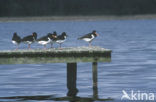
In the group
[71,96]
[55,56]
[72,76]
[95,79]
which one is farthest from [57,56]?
[95,79]

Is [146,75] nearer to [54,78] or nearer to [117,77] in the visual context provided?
[117,77]

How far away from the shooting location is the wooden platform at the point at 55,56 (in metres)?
30.3

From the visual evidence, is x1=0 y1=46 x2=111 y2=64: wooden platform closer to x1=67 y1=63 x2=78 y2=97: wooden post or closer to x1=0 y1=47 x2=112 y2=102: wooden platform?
x1=0 y1=47 x2=112 y2=102: wooden platform

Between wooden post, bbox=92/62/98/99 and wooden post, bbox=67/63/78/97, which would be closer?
wooden post, bbox=92/62/98/99

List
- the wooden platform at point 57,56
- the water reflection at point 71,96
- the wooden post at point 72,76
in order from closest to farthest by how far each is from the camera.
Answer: the water reflection at point 71,96 → the wooden platform at point 57,56 → the wooden post at point 72,76

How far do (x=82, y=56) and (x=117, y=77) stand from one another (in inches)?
369

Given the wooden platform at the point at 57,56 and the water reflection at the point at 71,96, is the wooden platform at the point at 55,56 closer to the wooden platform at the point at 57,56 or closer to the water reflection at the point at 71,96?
the wooden platform at the point at 57,56

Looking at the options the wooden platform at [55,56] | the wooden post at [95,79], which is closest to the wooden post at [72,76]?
the wooden post at [95,79]

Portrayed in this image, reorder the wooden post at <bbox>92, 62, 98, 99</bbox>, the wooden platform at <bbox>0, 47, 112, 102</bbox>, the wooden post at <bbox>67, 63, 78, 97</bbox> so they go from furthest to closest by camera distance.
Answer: the wooden post at <bbox>67, 63, 78, 97</bbox> < the wooden post at <bbox>92, 62, 98, 99</bbox> < the wooden platform at <bbox>0, 47, 112, 102</bbox>

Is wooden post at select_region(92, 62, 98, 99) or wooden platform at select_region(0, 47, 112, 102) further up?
wooden platform at select_region(0, 47, 112, 102)

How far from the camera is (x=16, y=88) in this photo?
33.9m

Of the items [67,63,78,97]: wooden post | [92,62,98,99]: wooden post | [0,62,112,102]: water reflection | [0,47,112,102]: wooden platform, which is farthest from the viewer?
[67,63,78,97]: wooden post

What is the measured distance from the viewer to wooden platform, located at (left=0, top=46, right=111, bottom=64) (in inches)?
1195

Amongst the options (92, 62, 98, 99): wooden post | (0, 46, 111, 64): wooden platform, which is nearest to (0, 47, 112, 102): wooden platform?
(0, 46, 111, 64): wooden platform
